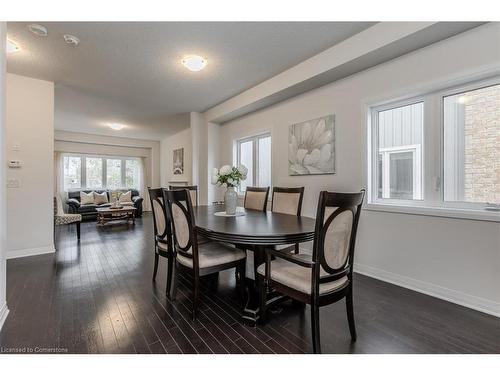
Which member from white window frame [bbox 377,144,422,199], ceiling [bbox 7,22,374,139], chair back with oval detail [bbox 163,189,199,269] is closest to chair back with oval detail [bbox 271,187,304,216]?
white window frame [bbox 377,144,422,199]

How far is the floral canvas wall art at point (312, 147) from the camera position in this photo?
3.09 m

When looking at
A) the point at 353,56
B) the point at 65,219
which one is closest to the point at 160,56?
the point at 353,56

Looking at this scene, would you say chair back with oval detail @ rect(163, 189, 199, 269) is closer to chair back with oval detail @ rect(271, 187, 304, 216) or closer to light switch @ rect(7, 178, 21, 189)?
chair back with oval detail @ rect(271, 187, 304, 216)

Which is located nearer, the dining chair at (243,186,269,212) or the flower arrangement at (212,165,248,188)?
the flower arrangement at (212,165,248,188)

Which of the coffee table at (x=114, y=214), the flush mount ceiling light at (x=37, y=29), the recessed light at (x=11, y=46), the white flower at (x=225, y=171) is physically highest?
the recessed light at (x=11, y=46)

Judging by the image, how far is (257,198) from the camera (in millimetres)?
3143

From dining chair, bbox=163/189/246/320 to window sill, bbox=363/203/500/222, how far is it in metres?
1.63

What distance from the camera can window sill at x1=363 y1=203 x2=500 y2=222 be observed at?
193 centimetres

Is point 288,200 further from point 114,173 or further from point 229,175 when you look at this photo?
point 114,173

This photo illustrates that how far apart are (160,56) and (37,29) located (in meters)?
1.11

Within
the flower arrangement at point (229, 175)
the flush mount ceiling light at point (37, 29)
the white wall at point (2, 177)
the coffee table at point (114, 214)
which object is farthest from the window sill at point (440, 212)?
the coffee table at point (114, 214)

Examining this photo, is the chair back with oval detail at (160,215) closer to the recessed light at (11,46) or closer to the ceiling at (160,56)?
the ceiling at (160,56)

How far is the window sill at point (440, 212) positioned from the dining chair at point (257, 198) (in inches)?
45.9
